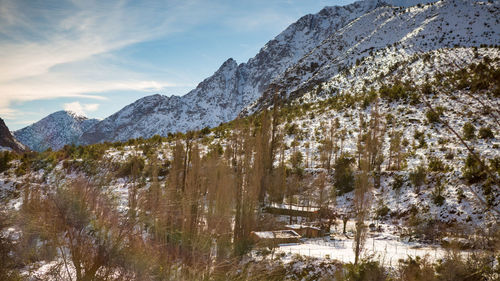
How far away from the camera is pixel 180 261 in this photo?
17.0m

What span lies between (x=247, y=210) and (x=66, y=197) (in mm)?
9615

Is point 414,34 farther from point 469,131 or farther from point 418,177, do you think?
point 418,177

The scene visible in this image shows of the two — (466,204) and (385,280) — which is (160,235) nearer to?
(385,280)

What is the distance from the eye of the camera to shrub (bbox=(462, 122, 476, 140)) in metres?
25.3

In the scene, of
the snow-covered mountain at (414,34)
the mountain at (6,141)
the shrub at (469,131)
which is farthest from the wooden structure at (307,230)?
the mountain at (6,141)

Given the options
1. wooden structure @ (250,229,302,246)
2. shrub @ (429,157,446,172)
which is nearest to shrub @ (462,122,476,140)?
shrub @ (429,157,446,172)

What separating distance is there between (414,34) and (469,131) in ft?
140

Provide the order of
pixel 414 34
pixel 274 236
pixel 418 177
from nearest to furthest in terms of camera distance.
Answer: pixel 274 236
pixel 418 177
pixel 414 34

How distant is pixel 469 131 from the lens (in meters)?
25.8

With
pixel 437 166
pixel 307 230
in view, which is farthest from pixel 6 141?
pixel 437 166

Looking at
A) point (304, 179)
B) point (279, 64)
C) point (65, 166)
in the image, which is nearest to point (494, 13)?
point (304, 179)

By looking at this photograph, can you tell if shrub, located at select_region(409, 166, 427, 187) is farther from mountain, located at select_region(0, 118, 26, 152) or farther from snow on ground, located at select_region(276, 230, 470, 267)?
mountain, located at select_region(0, 118, 26, 152)

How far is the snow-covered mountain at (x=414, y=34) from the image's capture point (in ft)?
177

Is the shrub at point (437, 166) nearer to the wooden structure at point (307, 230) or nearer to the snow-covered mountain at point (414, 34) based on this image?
the wooden structure at point (307, 230)
